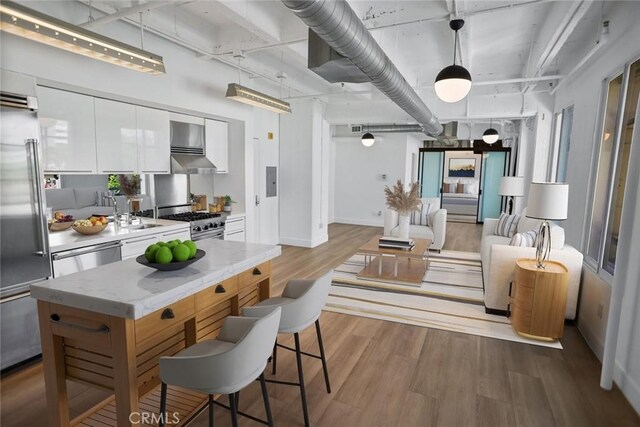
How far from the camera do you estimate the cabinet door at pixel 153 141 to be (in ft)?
13.9

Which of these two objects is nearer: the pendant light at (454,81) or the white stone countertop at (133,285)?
the white stone countertop at (133,285)

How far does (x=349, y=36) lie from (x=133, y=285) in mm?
2186

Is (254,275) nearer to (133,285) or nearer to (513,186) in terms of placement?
(133,285)

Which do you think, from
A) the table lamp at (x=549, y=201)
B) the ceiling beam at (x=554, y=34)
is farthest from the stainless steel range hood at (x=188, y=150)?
the ceiling beam at (x=554, y=34)

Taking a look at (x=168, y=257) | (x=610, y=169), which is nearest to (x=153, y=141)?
(x=168, y=257)

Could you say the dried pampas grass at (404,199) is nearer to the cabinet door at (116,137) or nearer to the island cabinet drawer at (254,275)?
the island cabinet drawer at (254,275)

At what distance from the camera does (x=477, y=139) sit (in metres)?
11.2

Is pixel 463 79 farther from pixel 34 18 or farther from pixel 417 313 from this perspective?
pixel 34 18

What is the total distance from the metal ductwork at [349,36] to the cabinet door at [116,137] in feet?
8.56

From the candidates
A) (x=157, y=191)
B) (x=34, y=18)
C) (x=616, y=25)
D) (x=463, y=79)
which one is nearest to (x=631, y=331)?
(x=463, y=79)

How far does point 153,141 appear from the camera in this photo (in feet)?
14.5

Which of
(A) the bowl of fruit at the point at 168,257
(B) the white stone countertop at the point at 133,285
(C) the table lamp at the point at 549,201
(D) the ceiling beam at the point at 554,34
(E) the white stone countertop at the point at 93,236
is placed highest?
(D) the ceiling beam at the point at 554,34

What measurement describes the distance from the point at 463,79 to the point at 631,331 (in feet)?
7.77

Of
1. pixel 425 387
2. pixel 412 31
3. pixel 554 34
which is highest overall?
pixel 412 31
